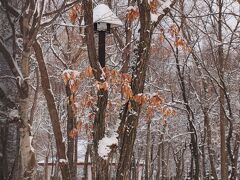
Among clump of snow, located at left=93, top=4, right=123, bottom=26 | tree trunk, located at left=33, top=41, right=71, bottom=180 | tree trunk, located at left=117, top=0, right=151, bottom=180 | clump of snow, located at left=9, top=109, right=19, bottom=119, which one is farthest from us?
tree trunk, located at left=33, top=41, right=71, bottom=180

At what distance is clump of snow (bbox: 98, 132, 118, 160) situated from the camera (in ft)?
20.5

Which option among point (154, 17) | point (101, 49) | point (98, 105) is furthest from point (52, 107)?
point (154, 17)

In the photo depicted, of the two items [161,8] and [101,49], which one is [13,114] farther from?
[161,8]

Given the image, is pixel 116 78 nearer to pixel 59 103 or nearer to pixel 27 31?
pixel 27 31

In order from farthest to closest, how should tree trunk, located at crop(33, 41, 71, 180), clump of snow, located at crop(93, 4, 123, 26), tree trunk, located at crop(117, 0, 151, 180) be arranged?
1. tree trunk, located at crop(33, 41, 71, 180)
2. clump of snow, located at crop(93, 4, 123, 26)
3. tree trunk, located at crop(117, 0, 151, 180)

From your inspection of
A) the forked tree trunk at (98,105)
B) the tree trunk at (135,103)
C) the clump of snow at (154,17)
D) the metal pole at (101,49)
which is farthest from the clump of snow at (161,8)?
the forked tree trunk at (98,105)

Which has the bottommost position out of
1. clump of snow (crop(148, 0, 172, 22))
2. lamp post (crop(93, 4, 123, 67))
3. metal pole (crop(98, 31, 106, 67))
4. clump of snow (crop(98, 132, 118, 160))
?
clump of snow (crop(98, 132, 118, 160))

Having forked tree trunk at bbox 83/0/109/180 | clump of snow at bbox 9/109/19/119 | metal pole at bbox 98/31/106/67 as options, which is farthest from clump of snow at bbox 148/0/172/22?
clump of snow at bbox 9/109/19/119

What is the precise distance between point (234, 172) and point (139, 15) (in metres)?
8.40

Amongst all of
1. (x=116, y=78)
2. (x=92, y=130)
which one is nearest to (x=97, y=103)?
(x=92, y=130)

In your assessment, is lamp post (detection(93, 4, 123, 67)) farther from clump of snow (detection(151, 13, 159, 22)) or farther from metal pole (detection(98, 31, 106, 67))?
clump of snow (detection(151, 13, 159, 22))

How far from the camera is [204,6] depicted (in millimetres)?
15258

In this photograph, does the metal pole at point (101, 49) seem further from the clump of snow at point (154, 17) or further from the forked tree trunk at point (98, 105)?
the clump of snow at point (154, 17)

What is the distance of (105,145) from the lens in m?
6.27
